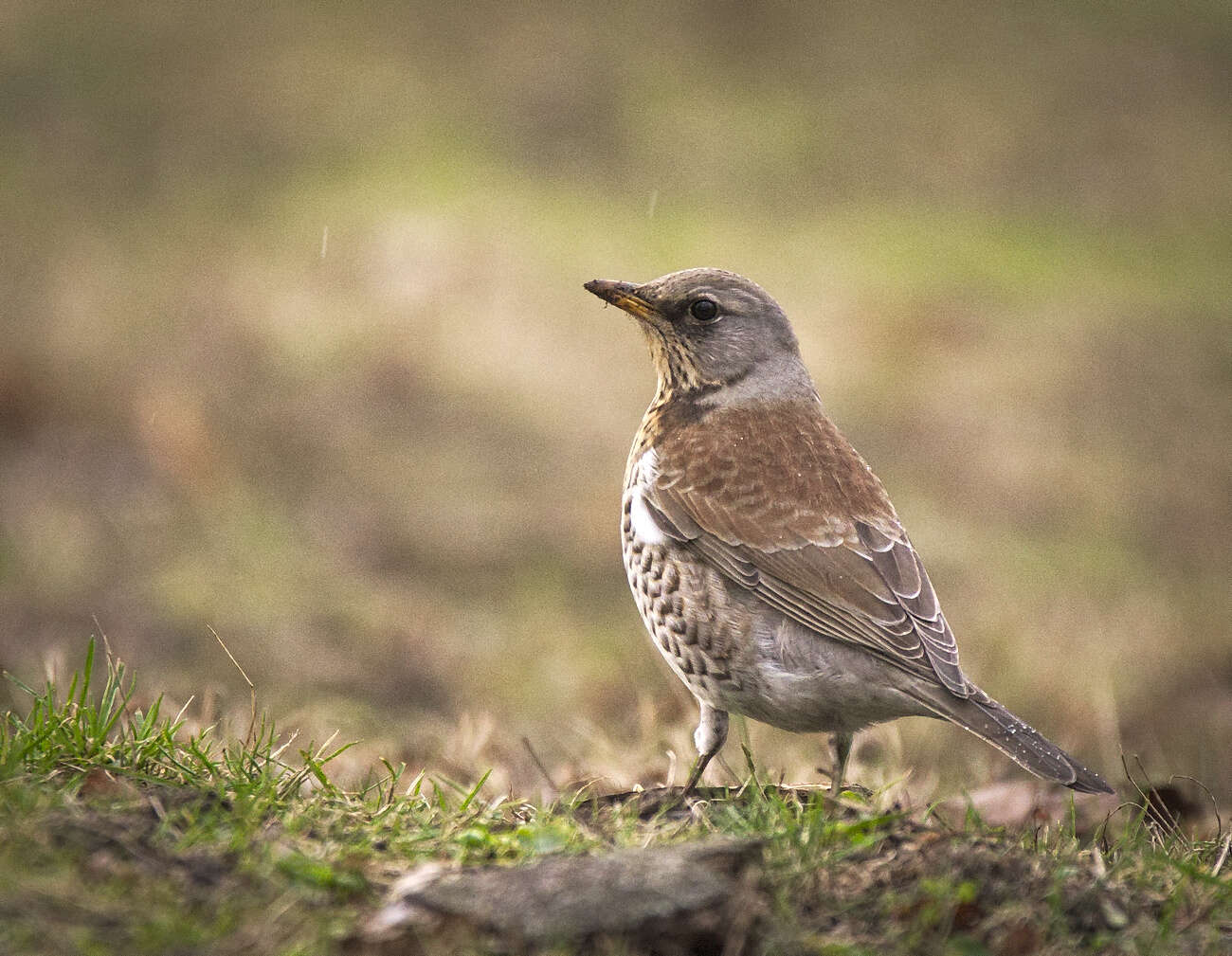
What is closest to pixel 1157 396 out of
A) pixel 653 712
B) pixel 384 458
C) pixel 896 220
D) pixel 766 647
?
pixel 896 220

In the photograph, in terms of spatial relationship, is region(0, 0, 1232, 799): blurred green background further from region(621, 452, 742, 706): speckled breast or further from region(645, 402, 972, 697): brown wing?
region(645, 402, 972, 697): brown wing

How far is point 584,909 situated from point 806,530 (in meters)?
1.82

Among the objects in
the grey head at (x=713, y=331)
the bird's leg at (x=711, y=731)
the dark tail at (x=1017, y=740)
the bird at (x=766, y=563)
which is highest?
the grey head at (x=713, y=331)

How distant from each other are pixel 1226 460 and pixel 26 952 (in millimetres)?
9409

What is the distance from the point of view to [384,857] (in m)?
3.16

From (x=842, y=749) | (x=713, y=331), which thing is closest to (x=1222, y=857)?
(x=842, y=749)

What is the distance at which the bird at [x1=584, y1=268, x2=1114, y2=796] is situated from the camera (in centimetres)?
402

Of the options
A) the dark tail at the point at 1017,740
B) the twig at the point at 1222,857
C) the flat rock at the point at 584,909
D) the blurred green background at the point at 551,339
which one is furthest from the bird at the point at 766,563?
the flat rock at the point at 584,909

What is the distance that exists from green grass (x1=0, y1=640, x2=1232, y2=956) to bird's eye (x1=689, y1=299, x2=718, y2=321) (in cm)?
176

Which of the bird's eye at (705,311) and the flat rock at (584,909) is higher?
the bird's eye at (705,311)

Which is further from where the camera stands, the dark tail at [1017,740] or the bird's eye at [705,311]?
the bird's eye at [705,311]

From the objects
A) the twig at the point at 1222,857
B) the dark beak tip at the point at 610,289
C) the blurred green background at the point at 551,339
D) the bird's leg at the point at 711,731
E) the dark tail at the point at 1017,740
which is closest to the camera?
the twig at the point at 1222,857

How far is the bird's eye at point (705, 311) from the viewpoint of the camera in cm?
489

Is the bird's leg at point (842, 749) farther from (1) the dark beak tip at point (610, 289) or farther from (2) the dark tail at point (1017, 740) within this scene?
(1) the dark beak tip at point (610, 289)
